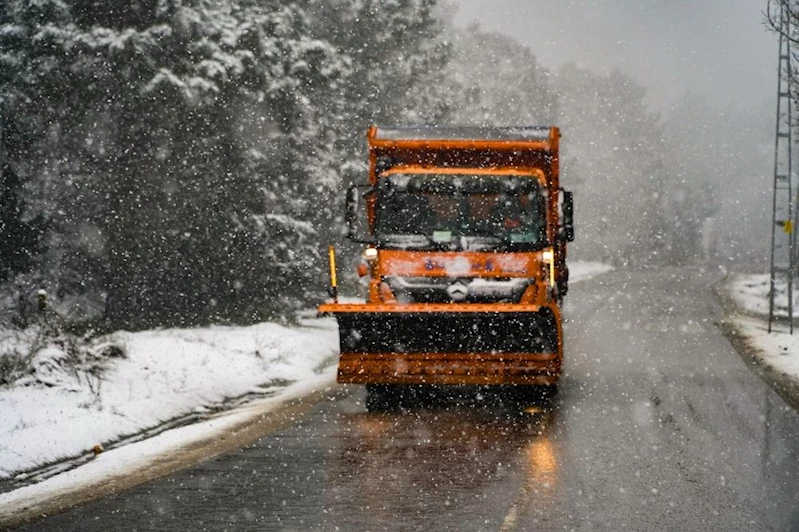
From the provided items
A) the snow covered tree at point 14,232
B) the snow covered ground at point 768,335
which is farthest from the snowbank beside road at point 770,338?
→ the snow covered tree at point 14,232

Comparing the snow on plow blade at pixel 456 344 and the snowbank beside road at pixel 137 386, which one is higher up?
the snow on plow blade at pixel 456 344

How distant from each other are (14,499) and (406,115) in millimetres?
27374

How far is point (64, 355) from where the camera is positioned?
13.0m

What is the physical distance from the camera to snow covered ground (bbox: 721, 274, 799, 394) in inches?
675

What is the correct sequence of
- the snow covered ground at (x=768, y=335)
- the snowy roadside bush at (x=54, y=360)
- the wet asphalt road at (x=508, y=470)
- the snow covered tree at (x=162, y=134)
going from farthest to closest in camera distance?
the snow covered tree at (x=162, y=134)
the snow covered ground at (x=768, y=335)
the snowy roadside bush at (x=54, y=360)
the wet asphalt road at (x=508, y=470)

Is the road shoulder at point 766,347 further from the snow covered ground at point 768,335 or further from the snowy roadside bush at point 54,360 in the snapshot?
the snowy roadside bush at point 54,360

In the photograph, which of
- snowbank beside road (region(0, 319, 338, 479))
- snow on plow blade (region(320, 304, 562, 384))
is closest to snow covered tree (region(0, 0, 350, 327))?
snowbank beside road (region(0, 319, 338, 479))

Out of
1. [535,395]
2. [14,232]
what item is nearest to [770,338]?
[535,395]

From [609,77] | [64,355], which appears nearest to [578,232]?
[609,77]

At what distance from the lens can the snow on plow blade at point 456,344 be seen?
1197cm

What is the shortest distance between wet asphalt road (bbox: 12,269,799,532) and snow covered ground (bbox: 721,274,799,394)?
301cm

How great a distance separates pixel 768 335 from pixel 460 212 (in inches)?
504

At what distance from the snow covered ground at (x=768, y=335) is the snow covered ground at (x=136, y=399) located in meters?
7.67

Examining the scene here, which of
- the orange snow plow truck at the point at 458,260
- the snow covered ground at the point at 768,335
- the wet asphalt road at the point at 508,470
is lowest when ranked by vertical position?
the snow covered ground at the point at 768,335
